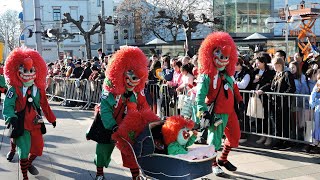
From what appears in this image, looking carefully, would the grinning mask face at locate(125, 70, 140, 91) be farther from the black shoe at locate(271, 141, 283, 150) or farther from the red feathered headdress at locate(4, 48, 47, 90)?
the black shoe at locate(271, 141, 283, 150)

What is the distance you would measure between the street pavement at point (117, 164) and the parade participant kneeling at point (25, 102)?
2.25ft

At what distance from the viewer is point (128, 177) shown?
541 centimetres

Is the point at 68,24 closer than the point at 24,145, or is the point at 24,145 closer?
the point at 24,145

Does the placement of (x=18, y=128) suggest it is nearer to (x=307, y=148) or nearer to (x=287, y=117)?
(x=287, y=117)

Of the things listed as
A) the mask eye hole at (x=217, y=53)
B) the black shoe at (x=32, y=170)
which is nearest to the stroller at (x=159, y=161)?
the mask eye hole at (x=217, y=53)

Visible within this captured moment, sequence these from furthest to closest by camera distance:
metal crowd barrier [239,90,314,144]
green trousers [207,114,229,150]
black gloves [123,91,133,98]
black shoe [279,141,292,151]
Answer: black shoe [279,141,292,151]
metal crowd barrier [239,90,314,144]
green trousers [207,114,229,150]
black gloves [123,91,133,98]

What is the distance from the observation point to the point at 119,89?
4477 millimetres

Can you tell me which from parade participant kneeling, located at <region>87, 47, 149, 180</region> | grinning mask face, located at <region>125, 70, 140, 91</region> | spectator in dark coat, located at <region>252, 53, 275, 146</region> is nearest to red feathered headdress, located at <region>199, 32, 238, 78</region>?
parade participant kneeling, located at <region>87, 47, 149, 180</region>

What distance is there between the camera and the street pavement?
5.38 m

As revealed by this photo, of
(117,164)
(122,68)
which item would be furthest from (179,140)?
(117,164)

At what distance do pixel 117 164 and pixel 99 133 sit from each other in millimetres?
1595

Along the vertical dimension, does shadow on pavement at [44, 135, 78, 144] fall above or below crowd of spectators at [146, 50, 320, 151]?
below

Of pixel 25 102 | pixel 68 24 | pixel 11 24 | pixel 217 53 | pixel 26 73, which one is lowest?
pixel 25 102

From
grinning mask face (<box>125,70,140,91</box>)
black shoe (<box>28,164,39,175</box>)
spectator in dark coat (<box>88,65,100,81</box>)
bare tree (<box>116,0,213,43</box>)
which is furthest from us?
bare tree (<box>116,0,213,43</box>)
